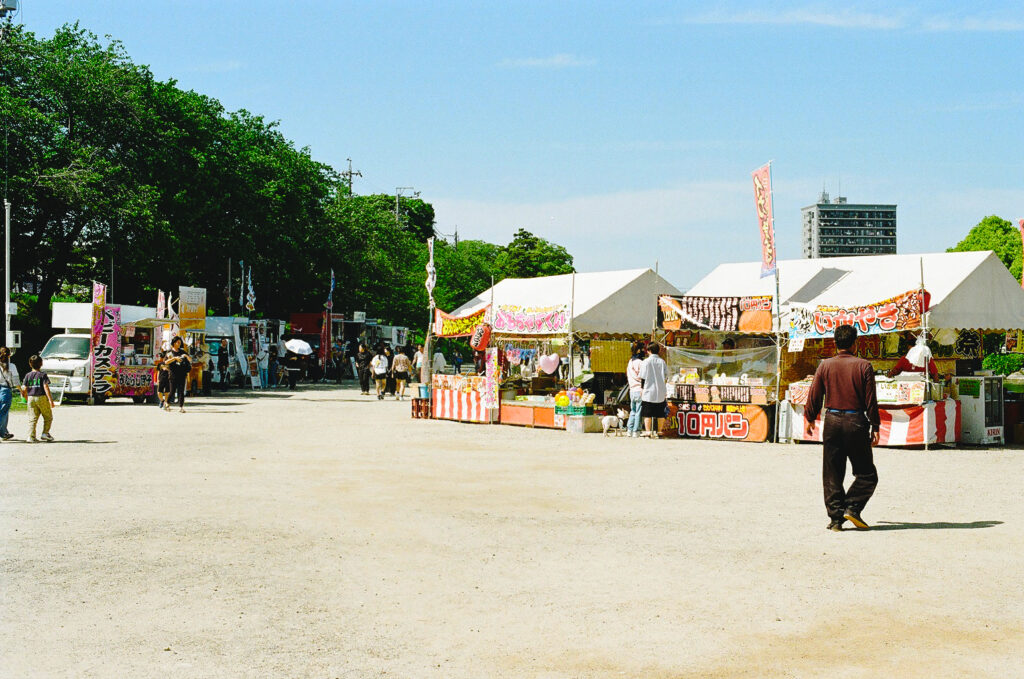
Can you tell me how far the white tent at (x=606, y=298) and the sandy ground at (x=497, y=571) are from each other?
7.35 metres

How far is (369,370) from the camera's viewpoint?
3653 centimetres

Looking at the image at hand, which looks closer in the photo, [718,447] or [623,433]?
[718,447]

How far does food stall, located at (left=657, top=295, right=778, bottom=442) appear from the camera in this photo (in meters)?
19.6

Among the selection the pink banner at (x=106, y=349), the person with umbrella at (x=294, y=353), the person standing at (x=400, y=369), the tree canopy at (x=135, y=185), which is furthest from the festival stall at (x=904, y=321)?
the person with umbrella at (x=294, y=353)

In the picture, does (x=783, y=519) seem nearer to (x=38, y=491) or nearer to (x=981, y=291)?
(x=38, y=491)

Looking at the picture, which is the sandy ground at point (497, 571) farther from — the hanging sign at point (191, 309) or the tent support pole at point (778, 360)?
the hanging sign at point (191, 309)

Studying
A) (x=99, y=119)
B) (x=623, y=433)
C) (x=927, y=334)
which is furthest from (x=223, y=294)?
(x=927, y=334)

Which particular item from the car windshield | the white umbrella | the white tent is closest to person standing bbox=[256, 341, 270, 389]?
the white umbrella

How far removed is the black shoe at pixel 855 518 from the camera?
30.9ft

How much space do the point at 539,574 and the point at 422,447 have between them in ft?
33.2

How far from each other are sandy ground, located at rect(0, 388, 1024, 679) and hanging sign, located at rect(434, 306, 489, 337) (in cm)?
921

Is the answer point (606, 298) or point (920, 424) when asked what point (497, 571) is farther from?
point (606, 298)

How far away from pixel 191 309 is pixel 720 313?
19896mm

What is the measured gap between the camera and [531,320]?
22547mm
